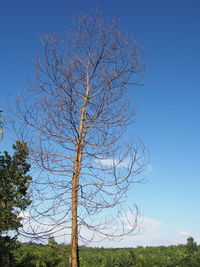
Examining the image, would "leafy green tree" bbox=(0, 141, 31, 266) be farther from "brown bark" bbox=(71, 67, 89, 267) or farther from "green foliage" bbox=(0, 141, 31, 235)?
"brown bark" bbox=(71, 67, 89, 267)

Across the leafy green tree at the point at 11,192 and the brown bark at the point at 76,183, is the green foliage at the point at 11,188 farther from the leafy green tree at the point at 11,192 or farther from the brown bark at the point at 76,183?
the brown bark at the point at 76,183

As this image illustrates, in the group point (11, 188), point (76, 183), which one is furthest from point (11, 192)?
point (76, 183)

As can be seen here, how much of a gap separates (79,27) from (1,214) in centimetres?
1336

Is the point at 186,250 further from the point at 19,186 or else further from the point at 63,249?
A: the point at 63,249

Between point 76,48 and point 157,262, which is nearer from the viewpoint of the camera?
point 76,48

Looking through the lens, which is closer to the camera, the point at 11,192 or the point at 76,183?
the point at 76,183

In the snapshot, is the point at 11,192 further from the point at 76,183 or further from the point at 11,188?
the point at 76,183

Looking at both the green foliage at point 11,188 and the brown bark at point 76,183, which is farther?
the green foliage at point 11,188

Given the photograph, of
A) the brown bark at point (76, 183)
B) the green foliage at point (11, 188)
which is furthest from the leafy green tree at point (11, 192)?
the brown bark at point (76, 183)

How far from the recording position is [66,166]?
638 cm

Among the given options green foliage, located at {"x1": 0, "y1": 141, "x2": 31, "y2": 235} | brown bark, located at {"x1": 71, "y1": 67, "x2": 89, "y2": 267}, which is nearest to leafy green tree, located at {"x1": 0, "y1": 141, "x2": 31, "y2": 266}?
green foliage, located at {"x1": 0, "y1": 141, "x2": 31, "y2": 235}

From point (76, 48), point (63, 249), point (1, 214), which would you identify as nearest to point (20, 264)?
point (1, 214)

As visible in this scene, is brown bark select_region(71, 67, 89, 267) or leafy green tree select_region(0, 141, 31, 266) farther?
leafy green tree select_region(0, 141, 31, 266)

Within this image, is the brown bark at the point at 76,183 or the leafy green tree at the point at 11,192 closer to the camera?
the brown bark at the point at 76,183
